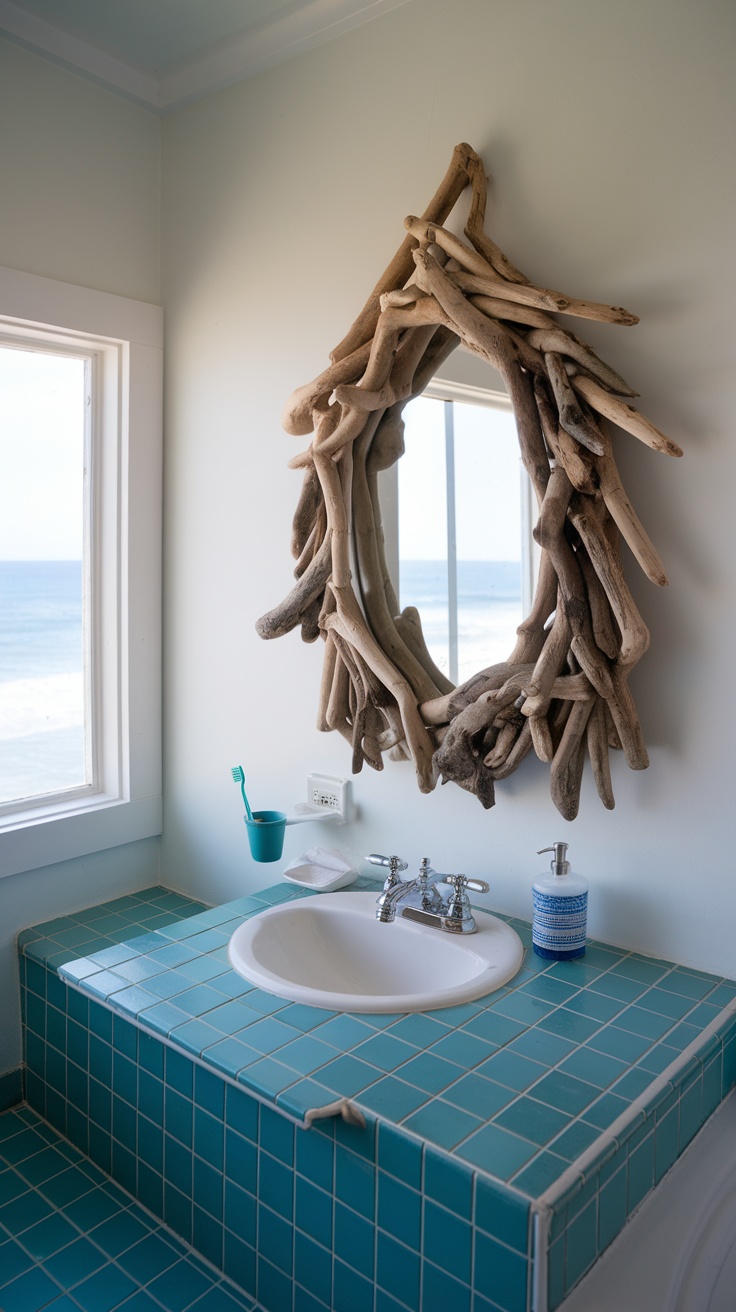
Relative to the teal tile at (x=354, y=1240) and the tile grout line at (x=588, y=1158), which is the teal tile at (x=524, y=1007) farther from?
the teal tile at (x=354, y=1240)

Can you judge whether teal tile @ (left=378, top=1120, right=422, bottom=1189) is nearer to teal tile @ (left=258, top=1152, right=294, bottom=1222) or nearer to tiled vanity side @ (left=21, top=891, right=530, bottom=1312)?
tiled vanity side @ (left=21, top=891, right=530, bottom=1312)

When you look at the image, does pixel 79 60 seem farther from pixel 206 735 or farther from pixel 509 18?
pixel 206 735

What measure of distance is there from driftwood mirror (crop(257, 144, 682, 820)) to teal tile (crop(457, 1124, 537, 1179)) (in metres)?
0.49

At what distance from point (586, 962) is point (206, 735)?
99 centimetres

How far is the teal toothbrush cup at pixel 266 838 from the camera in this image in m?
1.74

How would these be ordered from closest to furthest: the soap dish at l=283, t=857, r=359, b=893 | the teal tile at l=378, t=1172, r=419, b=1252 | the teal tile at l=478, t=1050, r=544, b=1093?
the teal tile at l=378, t=1172, r=419, b=1252, the teal tile at l=478, t=1050, r=544, b=1093, the soap dish at l=283, t=857, r=359, b=893

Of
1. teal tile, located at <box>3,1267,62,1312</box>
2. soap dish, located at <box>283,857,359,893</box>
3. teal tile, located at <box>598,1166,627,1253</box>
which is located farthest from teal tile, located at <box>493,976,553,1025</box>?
teal tile, located at <box>3,1267,62,1312</box>

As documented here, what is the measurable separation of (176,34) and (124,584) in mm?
1112

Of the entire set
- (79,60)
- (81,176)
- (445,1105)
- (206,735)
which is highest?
(79,60)

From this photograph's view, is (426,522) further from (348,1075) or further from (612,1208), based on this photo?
(612,1208)

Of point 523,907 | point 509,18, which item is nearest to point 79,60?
point 509,18

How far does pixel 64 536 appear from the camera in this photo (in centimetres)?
199

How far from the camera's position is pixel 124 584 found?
2.03m

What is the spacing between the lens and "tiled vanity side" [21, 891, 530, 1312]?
38.1 inches
